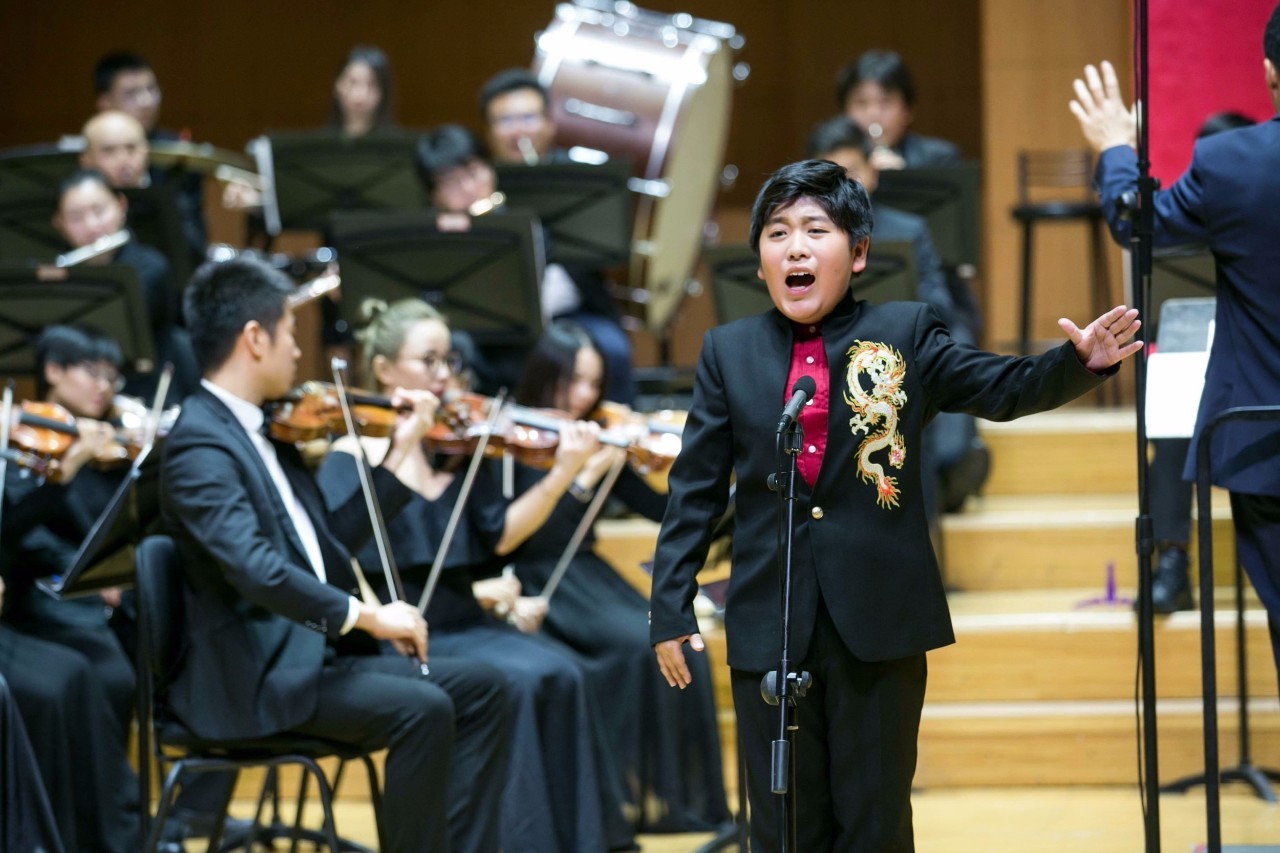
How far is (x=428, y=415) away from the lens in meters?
3.51

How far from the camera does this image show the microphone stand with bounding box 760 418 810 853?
212 cm

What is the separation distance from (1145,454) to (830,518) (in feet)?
2.33

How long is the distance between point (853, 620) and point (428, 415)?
1.51 meters

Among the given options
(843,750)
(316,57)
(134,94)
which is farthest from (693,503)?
(316,57)

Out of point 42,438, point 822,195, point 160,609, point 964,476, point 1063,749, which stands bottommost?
point 1063,749

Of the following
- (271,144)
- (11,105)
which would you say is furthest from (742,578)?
(11,105)

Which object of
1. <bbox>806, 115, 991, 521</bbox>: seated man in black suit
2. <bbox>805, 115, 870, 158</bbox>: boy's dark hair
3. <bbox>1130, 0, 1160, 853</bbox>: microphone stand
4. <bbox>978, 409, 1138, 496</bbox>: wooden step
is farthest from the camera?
<bbox>978, 409, 1138, 496</bbox>: wooden step

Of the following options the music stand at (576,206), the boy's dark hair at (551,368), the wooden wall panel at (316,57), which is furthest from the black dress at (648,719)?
the wooden wall panel at (316,57)

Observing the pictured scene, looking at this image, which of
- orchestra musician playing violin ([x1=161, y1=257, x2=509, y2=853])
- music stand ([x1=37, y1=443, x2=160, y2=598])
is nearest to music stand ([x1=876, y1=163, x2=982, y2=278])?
orchestra musician playing violin ([x1=161, y1=257, x2=509, y2=853])

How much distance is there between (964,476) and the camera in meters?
4.99

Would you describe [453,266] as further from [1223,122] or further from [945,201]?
[1223,122]

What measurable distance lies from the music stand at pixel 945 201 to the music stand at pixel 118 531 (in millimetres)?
2760

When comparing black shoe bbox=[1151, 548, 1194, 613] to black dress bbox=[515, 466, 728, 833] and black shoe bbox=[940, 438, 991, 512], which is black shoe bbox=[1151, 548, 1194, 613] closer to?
black shoe bbox=[940, 438, 991, 512]

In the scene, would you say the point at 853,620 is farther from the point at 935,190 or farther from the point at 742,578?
the point at 935,190
